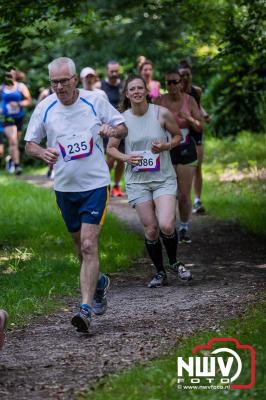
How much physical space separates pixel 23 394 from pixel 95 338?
4.94 ft

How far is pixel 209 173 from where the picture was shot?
19094 millimetres

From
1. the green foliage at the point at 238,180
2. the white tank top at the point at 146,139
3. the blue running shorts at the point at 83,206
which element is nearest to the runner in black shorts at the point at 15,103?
the green foliage at the point at 238,180

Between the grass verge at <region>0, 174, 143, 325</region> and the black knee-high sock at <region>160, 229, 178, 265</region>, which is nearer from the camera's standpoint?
the grass verge at <region>0, 174, 143, 325</region>

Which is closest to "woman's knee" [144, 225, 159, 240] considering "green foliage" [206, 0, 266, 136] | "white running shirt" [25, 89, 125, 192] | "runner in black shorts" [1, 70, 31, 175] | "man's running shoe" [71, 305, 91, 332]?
"white running shirt" [25, 89, 125, 192]

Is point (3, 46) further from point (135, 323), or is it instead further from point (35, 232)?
point (135, 323)

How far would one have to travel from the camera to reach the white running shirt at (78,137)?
7777 mm

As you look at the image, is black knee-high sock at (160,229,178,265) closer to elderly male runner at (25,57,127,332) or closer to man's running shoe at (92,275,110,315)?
man's running shoe at (92,275,110,315)

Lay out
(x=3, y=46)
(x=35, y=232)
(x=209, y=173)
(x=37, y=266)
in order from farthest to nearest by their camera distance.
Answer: (x=209, y=173)
(x=35, y=232)
(x=3, y=46)
(x=37, y=266)

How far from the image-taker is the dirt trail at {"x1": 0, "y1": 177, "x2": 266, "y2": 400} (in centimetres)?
633

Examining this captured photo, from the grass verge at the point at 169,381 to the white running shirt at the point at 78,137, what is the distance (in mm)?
1768

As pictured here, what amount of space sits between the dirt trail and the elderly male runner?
1.41 feet

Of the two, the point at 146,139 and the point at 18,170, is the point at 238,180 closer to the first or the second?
the point at 18,170

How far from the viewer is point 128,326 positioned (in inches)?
307

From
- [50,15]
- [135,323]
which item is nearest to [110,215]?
[50,15]
